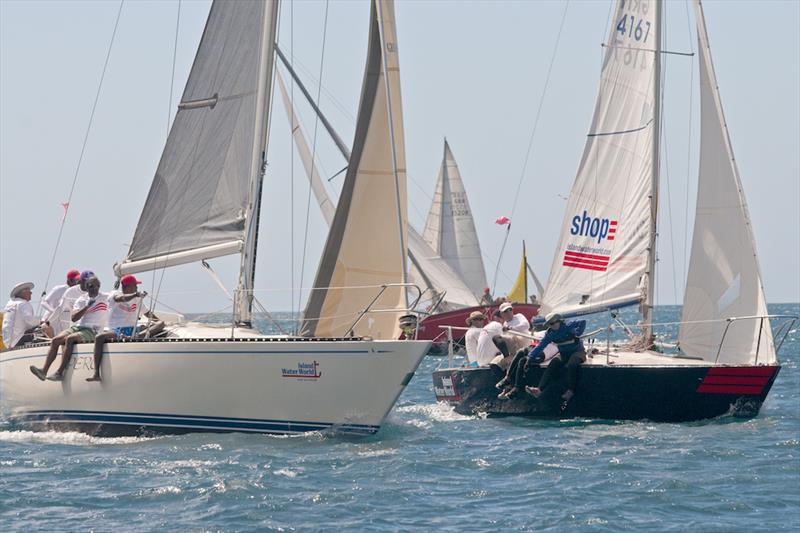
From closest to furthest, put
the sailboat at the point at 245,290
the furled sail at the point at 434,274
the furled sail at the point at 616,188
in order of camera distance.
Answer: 1. the sailboat at the point at 245,290
2. the furled sail at the point at 616,188
3. the furled sail at the point at 434,274

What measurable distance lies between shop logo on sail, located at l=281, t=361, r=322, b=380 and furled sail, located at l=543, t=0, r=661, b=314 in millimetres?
8197

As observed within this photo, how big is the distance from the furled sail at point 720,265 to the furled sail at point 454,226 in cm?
2543

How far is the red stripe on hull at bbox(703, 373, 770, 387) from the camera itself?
15984mm

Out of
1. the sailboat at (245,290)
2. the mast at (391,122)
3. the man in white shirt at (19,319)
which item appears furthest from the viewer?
the man in white shirt at (19,319)

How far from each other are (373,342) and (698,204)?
6660 millimetres

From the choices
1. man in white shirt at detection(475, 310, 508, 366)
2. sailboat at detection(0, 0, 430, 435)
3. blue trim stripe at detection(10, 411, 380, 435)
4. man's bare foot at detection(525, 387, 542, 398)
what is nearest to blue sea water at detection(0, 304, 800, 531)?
blue trim stripe at detection(10, 411, 380, 435)

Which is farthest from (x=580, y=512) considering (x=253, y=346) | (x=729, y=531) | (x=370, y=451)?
(x=253, y=346)

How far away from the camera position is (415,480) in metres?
11.4

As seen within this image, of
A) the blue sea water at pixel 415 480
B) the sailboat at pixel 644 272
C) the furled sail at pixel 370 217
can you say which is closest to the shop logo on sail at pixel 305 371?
the blue sea water at pixel 415 480

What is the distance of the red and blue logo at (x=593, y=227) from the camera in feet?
68.7

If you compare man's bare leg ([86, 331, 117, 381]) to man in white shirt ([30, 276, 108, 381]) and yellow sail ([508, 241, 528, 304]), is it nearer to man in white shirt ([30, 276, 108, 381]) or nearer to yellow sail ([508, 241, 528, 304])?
man in white shirt ([30, 276, 108, 381])

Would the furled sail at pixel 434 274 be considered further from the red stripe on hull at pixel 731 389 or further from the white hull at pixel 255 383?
the white hull at pixel 255 383

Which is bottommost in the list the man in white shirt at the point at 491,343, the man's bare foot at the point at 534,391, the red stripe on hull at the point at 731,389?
the man's bare foot at the point at 534,391

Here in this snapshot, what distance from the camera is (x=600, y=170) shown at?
844 inches
